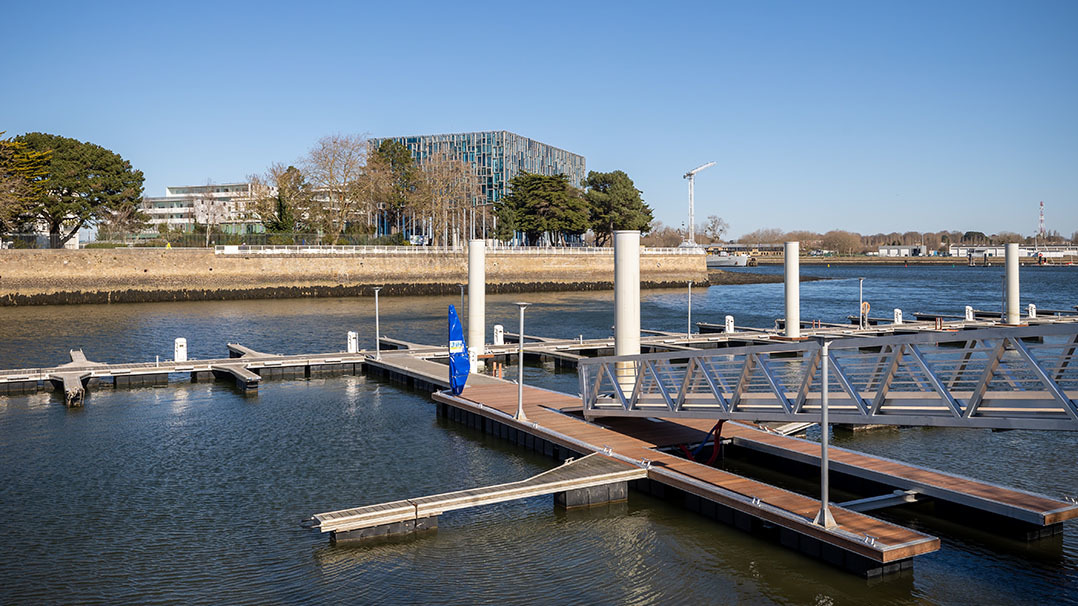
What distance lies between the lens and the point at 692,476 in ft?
50.2

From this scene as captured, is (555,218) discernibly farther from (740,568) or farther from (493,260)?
(740,568)

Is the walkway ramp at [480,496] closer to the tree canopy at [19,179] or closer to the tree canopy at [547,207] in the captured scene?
the tree canopy at [19,179]

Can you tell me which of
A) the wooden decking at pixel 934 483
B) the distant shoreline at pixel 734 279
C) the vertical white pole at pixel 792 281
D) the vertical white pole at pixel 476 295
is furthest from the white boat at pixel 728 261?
the wooden decking at pixel 934 483

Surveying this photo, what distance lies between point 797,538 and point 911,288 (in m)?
104

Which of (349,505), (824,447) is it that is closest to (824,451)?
(824,447)

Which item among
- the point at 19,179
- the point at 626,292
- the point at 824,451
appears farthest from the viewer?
the point at 19,179

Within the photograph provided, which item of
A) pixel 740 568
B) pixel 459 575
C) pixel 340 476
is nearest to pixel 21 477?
pixel 340 476

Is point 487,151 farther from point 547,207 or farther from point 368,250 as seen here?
point 368,250

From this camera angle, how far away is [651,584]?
41.3 ft

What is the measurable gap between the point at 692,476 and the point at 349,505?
6341 millimetres

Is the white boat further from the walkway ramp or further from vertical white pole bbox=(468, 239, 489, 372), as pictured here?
the walkway ramp

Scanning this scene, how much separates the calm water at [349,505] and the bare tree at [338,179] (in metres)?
61.5

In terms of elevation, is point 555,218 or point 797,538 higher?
point 555,218

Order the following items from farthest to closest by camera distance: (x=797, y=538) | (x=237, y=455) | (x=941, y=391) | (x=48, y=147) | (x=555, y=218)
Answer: (x=555, y=218), (x=48, y=147), (x=237, y=455), (x=797, y=538), (x=941, y=391)
